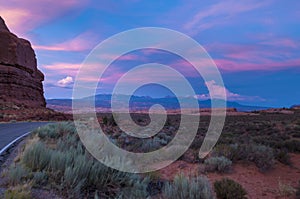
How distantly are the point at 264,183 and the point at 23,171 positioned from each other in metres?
7.23

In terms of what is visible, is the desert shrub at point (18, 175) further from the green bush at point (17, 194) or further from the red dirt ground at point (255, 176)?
the red dirt ground at point (255, 176)

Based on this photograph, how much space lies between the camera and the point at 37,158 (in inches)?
276

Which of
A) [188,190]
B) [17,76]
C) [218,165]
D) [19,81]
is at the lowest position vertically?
[218,165]

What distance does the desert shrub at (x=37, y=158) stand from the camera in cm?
676

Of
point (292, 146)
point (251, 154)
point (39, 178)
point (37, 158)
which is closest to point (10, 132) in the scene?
point (37, 158)

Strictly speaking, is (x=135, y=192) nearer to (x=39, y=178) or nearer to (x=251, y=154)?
(x=39, y=178)

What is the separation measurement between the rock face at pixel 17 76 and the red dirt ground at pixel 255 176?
1386 inches

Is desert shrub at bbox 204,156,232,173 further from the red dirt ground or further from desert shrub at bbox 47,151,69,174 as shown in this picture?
desert shrub at bbox 47,151,69,174

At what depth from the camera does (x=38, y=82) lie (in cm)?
5447

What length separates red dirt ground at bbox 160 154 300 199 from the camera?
27.8 feet

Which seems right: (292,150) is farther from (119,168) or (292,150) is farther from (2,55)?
(2,55)

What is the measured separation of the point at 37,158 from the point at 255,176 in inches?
282

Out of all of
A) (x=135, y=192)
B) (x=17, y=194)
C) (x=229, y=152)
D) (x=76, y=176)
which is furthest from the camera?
(x=229, y=152)

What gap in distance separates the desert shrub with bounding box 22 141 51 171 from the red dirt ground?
3809 millimetres
